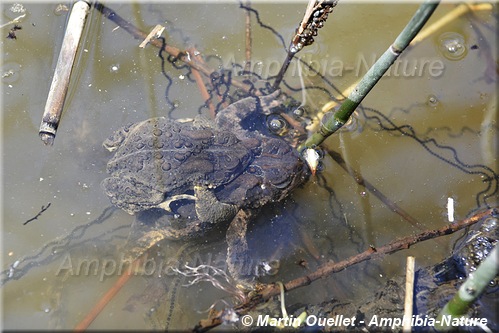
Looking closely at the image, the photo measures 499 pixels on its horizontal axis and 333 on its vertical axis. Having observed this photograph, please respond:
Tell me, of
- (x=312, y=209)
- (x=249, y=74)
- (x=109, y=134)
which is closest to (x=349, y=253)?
(x=312, y=209)

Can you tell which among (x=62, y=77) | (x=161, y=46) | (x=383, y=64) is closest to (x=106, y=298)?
(x=62, y=77)

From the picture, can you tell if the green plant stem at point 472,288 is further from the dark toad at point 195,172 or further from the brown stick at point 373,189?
the dark toad at point 195,172

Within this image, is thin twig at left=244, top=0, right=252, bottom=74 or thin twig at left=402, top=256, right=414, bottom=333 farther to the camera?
thin twig at left=244, top=0, right=252, bottom=74

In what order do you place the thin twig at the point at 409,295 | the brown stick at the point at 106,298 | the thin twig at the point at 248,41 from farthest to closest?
the thin twig at the point at 248,41
the brown stick at the point at 106,298
the thin twig at the point at 409,295

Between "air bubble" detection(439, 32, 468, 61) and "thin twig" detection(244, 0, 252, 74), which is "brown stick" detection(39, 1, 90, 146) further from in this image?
"air bubble" detection(439, 32, 468, 61)

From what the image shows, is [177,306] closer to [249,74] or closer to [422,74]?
[249,74]

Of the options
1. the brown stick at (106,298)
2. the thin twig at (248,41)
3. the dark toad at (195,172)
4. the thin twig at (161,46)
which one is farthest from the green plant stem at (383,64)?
the brown stick at (106,298)

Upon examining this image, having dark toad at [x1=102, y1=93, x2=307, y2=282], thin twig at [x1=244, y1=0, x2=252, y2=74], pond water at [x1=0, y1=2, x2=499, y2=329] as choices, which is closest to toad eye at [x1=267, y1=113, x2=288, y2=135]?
dark toad at [x1=102, y1=93, x2=307, y2=282]
